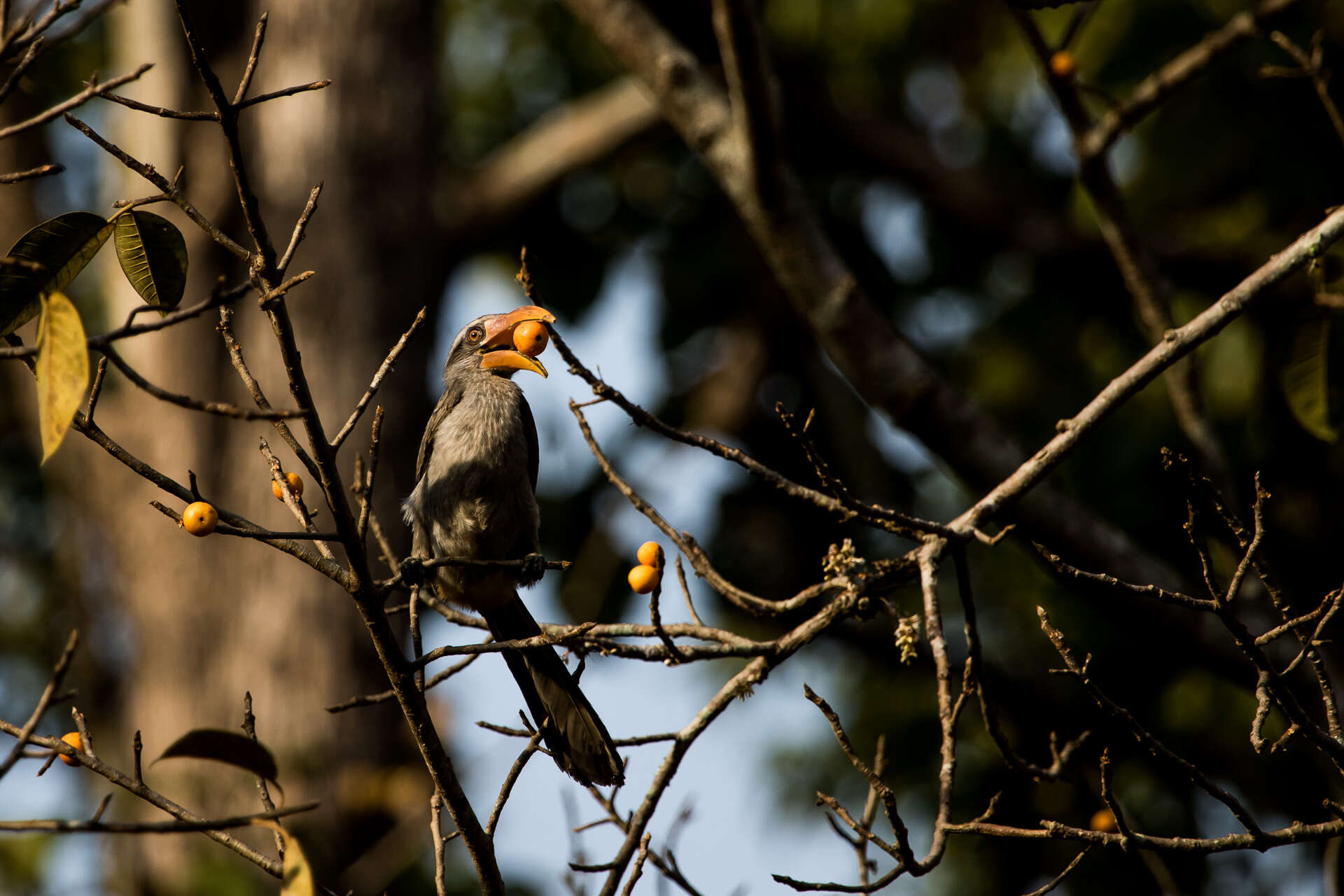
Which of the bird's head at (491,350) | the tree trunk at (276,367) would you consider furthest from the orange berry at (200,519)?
the tree trunk at (276,367)

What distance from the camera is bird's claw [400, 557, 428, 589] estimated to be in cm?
232

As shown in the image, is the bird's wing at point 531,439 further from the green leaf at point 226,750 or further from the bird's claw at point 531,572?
the green leaf at point 226,750

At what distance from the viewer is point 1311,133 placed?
475 centimetres

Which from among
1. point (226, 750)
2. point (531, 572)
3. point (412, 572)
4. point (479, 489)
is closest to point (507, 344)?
point (479, 489)

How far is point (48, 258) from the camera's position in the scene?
73.7 inches

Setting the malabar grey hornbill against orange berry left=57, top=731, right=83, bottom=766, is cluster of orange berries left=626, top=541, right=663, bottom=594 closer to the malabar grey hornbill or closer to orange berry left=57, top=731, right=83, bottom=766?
the malabar grey hornbill

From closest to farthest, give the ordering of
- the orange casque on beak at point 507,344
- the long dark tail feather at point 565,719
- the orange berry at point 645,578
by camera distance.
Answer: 1. the orange berry at point 645,578
2. the long dark tail feather at point 565,719
3. the orange casque on beak at point 507,344

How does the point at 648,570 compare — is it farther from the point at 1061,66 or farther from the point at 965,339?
the point at 965,339

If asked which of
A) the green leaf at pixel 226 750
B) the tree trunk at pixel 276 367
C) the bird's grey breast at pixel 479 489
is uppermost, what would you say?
the tree trunk at pixel 276 367

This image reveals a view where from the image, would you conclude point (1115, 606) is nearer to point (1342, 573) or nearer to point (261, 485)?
point (1342, 573)

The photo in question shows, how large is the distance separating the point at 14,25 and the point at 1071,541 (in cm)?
300

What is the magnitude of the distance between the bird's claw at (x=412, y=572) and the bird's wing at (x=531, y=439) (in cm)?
67

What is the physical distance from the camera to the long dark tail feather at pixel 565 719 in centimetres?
266

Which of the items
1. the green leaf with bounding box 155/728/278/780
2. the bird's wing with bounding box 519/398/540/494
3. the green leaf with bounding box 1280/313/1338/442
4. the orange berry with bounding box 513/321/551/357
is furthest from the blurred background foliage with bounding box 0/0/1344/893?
Result: the green leaf with bounding box 155/728/278/780
